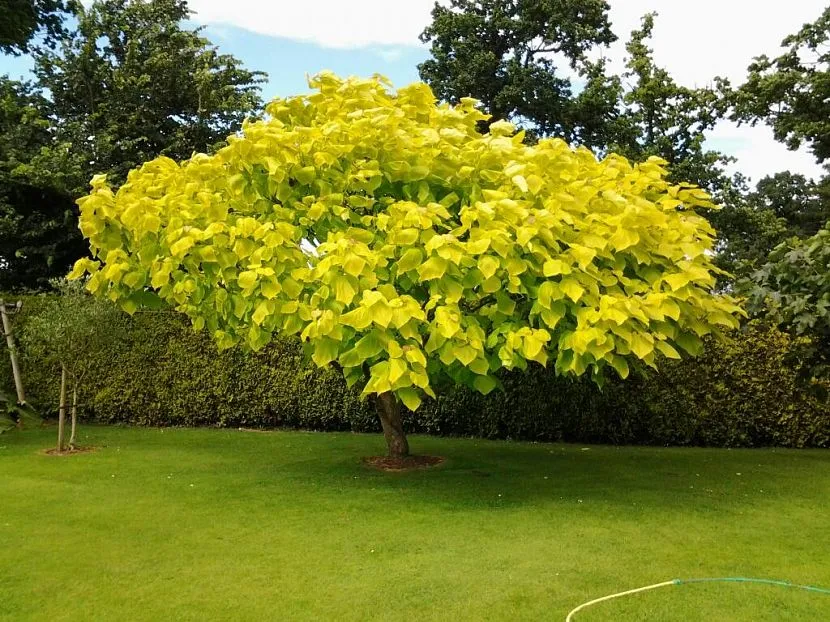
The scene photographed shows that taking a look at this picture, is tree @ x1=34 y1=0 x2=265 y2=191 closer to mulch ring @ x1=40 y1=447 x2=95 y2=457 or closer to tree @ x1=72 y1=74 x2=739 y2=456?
mulch ring @ x1=40 y1=447 x2=95 y2=457

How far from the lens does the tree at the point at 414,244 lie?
459cm

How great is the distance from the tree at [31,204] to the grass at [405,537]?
24.8ft

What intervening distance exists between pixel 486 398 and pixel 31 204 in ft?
35.2

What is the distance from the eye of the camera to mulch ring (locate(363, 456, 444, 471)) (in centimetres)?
695

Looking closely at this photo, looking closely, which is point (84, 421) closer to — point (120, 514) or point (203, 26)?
point (120, 514)

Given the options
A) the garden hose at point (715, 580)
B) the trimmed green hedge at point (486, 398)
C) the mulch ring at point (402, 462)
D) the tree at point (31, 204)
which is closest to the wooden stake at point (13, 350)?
the trimmed green hedge at point (486, 398)

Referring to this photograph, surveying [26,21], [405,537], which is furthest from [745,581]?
[26,21]

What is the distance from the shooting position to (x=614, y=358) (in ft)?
16.0

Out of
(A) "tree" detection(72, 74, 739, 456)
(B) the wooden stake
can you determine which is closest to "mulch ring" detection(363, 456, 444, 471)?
(A) "tree" detection(72, 74, 739, 456)

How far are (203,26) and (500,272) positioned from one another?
15145 millimetres

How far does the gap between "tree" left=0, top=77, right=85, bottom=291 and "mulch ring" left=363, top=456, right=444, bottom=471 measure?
9325 mm

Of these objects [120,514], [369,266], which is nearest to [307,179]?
[369,266]

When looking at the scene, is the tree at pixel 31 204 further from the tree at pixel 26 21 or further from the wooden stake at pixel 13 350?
the wooden stake at pixel 13 350

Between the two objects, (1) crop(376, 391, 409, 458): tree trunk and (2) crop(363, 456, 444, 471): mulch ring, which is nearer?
(2) crop(363, 456, 444, 471): mulch ring
